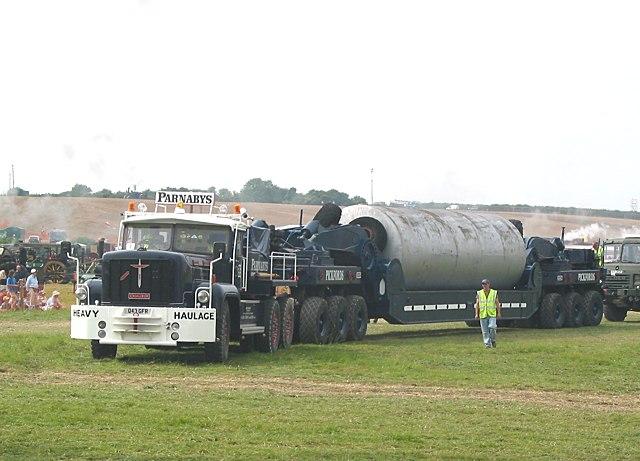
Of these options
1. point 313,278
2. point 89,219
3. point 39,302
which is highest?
point 89,219

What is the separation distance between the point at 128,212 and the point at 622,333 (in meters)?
17.9

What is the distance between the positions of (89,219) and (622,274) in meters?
45.7

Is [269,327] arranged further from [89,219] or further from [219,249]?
[89,219]

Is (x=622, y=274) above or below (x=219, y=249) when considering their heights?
below

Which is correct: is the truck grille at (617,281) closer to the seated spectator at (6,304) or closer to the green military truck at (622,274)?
the green military truck at (622,274)

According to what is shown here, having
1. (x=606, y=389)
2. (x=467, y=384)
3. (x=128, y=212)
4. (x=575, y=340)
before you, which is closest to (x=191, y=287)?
(x=128, y=212)

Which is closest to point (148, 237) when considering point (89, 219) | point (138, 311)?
point (138, 311)

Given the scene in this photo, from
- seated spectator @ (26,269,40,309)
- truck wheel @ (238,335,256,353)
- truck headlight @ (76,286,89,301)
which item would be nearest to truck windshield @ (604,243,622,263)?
seated spectator @ (26,269,40,309)

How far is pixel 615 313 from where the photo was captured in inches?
1902

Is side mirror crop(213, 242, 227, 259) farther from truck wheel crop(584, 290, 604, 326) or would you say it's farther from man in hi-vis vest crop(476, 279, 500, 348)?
truck wheel crop(584, 290, 604, 326)

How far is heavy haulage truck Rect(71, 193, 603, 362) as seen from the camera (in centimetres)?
2436

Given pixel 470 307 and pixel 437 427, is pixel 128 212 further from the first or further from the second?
pixel 470 307

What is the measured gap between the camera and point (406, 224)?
116 ft

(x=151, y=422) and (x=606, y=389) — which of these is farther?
(x=606, y=389)
